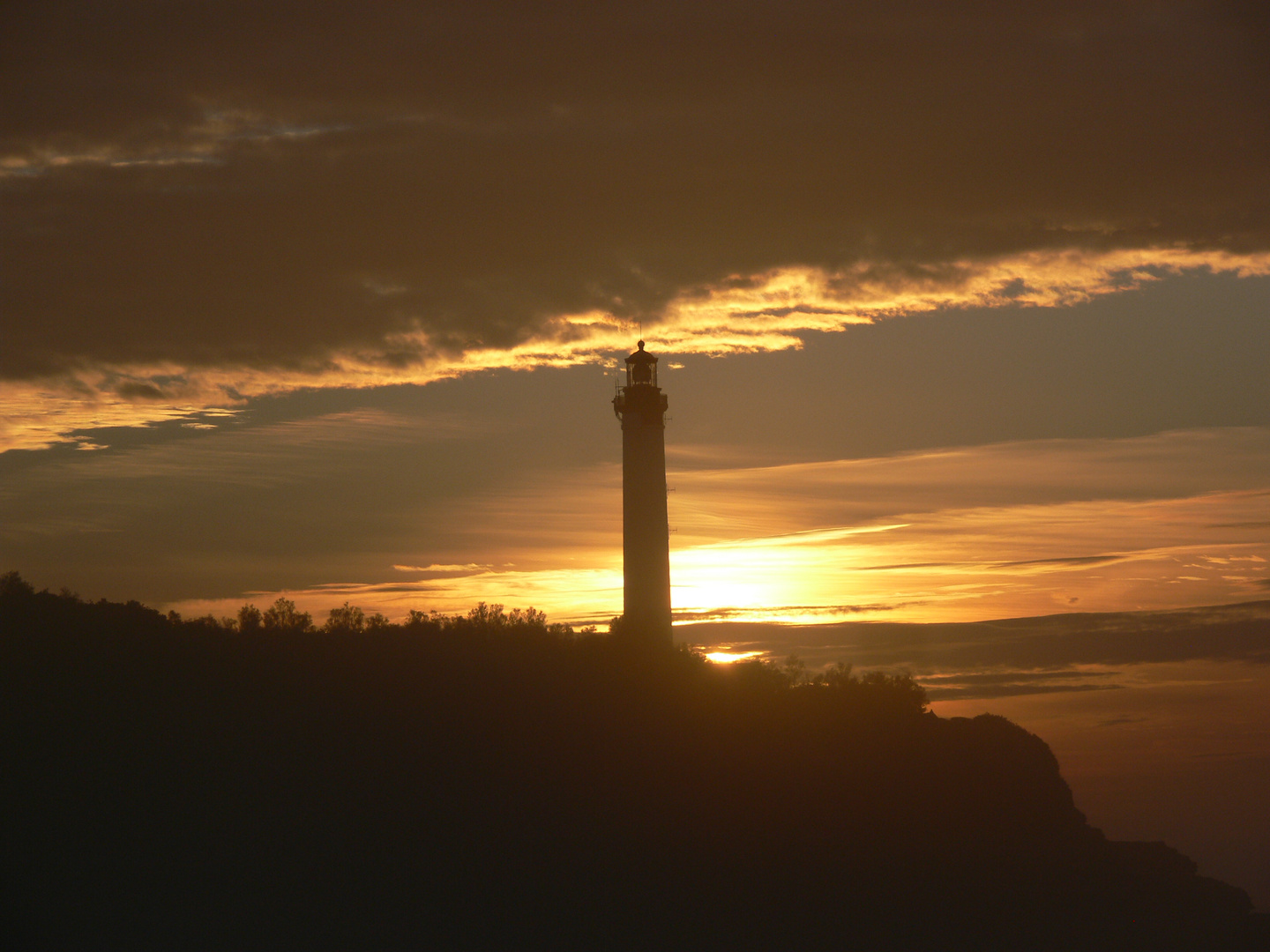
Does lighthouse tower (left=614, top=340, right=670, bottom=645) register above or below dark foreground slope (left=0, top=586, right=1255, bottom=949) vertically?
above

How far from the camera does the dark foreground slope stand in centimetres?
3894

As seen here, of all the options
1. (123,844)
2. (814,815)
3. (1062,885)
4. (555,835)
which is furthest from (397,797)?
(1062,885)

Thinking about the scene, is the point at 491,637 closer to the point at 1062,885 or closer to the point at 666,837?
the point at 666,837

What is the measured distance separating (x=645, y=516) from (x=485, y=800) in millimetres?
15608

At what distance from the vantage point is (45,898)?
123 ft

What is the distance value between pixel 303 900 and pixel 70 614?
18.8 meters

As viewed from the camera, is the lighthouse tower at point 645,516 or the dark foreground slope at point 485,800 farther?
the lighthouse tower at point 645,516

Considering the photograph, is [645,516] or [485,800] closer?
[485,800]

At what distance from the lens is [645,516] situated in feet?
174

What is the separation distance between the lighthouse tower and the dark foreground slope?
2.27 m

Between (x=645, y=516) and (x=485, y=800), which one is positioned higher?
(x=645, y=516)

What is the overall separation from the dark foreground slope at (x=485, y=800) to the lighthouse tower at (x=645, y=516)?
227cm

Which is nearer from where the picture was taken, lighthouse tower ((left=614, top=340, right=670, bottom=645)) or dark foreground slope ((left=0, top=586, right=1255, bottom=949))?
dark foreground slope ((left=0, top=586, right=1255, bottom=949))

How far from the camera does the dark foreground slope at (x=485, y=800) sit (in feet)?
A: 128
